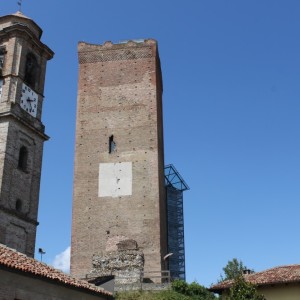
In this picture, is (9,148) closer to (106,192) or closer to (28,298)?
(106,192)

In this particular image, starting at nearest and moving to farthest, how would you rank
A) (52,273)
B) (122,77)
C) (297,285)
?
(52,273), (297,285), (122,77)

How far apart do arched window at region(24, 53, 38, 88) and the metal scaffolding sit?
18.0 m

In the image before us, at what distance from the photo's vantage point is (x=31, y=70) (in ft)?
98.8

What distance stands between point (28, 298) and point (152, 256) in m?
14.6

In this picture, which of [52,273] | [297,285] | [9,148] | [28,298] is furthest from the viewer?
[9,148]

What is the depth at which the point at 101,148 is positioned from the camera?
98.3 ft

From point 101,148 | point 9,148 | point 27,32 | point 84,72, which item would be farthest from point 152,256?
point 27,32

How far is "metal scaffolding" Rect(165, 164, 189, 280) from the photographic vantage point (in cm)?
4147

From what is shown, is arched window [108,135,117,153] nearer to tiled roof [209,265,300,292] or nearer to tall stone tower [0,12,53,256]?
tall stone tower [0,12,53,256]

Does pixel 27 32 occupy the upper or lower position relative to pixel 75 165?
upper

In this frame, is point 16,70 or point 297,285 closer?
point 297,285

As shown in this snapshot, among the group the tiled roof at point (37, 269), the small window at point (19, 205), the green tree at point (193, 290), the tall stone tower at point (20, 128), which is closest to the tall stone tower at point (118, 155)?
the tall stone tower at point (20, 128)

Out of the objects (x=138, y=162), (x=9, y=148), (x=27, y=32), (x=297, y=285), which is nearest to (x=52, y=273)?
(x=297, y=285)

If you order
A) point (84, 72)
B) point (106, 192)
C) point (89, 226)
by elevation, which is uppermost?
point (84, 72)
